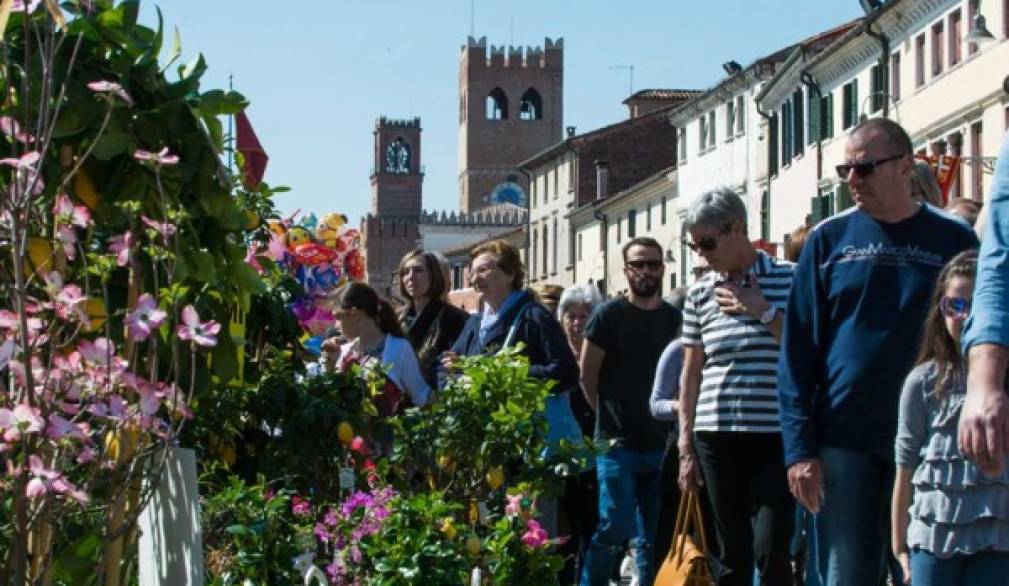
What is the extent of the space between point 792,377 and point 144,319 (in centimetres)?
251

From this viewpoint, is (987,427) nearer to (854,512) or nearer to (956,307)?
(956,307)

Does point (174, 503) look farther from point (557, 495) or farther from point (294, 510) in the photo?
point (557, 495)

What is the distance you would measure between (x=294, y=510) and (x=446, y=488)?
0.64m

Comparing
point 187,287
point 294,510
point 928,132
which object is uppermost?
point 928,132

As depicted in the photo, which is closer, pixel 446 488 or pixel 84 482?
pixel 84 482

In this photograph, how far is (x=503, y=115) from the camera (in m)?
176

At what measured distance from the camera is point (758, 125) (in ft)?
204

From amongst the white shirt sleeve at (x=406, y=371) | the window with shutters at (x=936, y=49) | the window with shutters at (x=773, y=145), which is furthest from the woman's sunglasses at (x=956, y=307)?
the window with shutters at (x=773, y=145)

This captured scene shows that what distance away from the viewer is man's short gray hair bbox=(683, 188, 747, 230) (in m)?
8.13

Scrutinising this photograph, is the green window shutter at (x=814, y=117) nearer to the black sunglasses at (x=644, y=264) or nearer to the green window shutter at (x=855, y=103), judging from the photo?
the green window shutter at (x=855, y=103)

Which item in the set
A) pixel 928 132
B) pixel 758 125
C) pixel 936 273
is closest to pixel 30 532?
pixel 936 273

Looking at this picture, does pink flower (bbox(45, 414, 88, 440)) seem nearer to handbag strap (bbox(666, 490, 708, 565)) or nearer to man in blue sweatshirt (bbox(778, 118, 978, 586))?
man in blue sweatshirt (bbox(778, 118, 978, 586))

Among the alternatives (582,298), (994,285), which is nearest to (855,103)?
(582,298)

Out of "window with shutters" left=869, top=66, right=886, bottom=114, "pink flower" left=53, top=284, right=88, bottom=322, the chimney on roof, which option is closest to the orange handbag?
"pink flower" left=53, top=284, right=88, bottom=322
